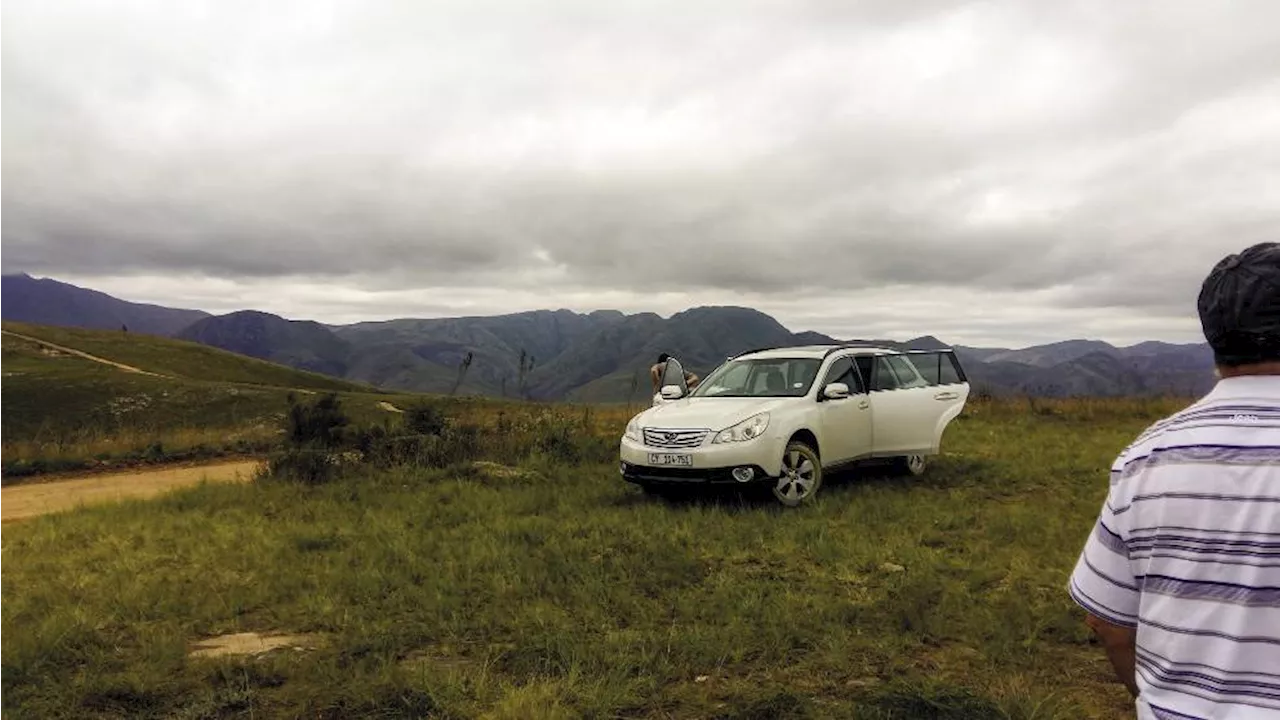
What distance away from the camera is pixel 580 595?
6102mm

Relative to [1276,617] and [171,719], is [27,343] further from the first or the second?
[1276,617]

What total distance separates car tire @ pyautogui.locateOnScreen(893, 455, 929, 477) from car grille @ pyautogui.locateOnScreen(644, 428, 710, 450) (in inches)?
145

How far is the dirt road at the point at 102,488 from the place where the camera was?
11680 millimetres

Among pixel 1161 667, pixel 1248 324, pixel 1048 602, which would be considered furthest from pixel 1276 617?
pixel 1048 602

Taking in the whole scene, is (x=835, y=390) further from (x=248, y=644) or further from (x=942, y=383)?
(x=248, y=644)

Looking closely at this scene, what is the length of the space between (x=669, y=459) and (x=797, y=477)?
157 cm

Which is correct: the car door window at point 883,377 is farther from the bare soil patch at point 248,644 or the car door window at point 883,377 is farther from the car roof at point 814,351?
the bare soil patch at point 248,644

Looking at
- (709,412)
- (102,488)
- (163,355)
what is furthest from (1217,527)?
(163,355)

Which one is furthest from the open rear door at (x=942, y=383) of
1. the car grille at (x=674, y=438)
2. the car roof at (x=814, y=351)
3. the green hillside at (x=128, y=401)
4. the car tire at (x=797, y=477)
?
the green hillside at (x=128, y=401)

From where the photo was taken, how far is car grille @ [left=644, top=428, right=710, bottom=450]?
893cm

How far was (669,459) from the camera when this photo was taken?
897 cm

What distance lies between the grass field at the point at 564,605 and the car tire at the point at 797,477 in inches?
8.7

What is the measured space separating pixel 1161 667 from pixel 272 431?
25.7 metres

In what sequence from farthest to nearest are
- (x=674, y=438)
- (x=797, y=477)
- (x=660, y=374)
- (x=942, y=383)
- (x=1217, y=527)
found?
(x=660, y=374)
(x=942, y=383)
(x=797, y=477)
(x=674, y=438)
(x=1217, y=527)
